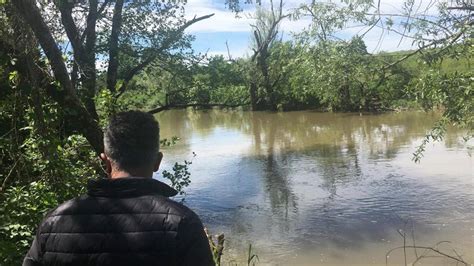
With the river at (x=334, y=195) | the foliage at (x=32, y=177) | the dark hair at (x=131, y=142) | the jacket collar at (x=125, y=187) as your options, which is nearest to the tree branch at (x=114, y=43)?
the river at (x=334, y=195)

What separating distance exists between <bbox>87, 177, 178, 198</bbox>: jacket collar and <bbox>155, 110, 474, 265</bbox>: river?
6.15 m

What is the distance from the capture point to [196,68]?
11.9 meters

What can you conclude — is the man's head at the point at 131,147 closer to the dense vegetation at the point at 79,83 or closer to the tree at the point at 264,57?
the dense vegetation at the point at 79,83

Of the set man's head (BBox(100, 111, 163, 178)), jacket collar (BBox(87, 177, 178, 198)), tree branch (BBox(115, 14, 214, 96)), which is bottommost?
jacket collar (BBox(87, 177, 178, 198))

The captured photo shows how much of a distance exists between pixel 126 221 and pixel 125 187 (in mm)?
115

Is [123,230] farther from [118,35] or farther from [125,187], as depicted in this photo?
[118,35]

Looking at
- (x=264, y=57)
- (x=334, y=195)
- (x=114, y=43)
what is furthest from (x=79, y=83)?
(x=264, y=57)

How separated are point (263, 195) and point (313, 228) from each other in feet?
9.78

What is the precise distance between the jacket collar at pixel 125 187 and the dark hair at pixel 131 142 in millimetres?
72

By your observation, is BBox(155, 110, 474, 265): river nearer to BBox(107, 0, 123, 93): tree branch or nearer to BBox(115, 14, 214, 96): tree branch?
BBox(115, 14, 214, 96): tree branch

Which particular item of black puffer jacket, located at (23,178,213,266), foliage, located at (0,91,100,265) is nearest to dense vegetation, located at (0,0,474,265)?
foliage, located at (0,91,100,265)

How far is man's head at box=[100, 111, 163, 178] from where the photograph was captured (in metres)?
1.71

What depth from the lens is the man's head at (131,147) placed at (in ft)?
5.62

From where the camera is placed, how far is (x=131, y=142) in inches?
67.6
